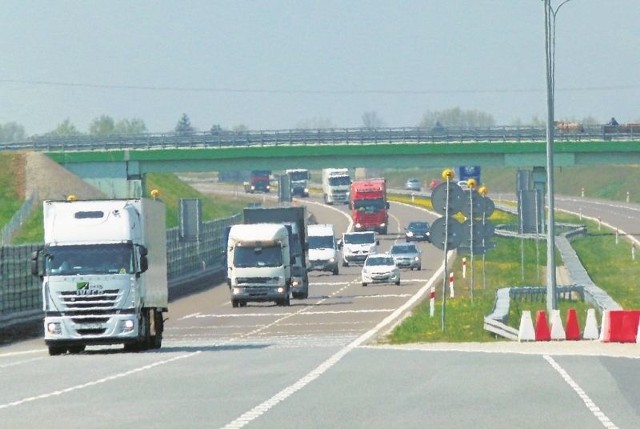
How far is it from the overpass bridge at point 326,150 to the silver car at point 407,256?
22.9m

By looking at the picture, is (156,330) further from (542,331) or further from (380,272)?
(380,272)

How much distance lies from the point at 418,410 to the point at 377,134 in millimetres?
93906

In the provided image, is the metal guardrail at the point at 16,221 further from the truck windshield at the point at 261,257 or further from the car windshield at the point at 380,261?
the truck windshield at the point at 261,257

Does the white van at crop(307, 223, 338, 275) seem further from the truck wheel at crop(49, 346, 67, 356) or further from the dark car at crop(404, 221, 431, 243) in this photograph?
the truck wheel at crop(49, 346, 67, 356)

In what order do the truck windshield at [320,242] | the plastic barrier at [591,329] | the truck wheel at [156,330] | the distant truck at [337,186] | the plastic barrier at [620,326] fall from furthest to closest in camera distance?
the distant truck at [337,186] → the truck windshield at [320,242] → the truck wheel at [156,330] → the plastic barrier at [591,329] → the plastic barrier at [620,326]

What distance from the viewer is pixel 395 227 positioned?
144m

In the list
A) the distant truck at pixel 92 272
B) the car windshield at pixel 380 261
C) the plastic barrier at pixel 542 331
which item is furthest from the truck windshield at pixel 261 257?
the plastic barrier at pixel 542 331

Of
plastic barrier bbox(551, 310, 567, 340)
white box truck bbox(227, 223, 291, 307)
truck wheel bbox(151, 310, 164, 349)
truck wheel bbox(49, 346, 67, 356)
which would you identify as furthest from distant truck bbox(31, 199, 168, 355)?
white box truck bbox(227, 223, 291, 307)

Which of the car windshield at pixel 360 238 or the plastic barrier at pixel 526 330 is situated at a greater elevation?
the plastic barrier at pixel 526 330

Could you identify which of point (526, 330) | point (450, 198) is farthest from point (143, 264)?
point (526, 330)

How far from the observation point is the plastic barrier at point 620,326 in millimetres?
33719

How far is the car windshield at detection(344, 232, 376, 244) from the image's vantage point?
320ft

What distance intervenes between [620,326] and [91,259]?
33.0 feet

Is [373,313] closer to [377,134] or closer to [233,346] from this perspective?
[233,346]
